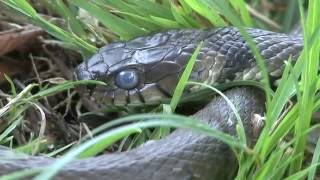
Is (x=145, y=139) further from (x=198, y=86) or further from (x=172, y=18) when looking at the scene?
(x=172, y=18)

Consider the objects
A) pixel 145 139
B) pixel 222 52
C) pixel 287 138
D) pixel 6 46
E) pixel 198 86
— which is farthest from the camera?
pixel 6 46

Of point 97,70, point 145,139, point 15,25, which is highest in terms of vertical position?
point 15,25

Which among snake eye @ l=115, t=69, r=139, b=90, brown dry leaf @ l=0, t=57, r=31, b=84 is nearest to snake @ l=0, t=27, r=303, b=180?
snake eye @ l=115, t=69, r=139, b=90

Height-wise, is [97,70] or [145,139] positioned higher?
[97,70]

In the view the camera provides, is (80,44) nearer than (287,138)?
No

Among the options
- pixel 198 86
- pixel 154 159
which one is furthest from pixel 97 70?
pixel 154 159

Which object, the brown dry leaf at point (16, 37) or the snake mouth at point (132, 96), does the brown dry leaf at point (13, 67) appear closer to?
the brown dry leaf at point (16, 37)

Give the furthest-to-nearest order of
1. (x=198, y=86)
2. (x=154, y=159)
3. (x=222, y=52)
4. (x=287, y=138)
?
Result: 1. (x=222, y=52)
2. (x=198, y=86)
3. (x=287, y=138)
4. (x=154, y=159)

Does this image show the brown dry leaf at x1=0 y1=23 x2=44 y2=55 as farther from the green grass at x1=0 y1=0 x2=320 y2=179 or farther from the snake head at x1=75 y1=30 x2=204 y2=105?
the snake head at x1=75 y1=30 x2=204 y2=105
